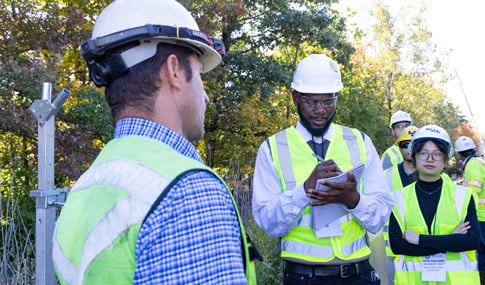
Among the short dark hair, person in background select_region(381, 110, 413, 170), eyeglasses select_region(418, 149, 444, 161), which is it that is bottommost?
the short dark hair

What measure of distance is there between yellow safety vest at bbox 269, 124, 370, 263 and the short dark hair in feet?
6.48

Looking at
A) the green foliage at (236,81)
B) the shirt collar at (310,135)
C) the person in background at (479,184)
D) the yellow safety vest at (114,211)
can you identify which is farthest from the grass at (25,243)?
the person in background at (479,184)

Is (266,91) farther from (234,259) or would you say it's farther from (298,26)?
(234,259)

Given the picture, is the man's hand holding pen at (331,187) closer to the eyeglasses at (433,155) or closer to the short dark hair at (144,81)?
the eyeglasses at (433,155)

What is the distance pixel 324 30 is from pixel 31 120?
11.8m

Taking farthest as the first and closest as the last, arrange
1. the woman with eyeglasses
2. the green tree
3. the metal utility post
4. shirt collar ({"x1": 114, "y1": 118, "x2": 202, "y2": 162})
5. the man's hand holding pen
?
the green tree
the woman with eyeglasses
the man's hand holding pen
the metal utility post
shirt collar ({"x1": 114, "y1": 118, "x2": 202, "y2": 162})

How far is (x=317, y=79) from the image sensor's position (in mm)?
3656

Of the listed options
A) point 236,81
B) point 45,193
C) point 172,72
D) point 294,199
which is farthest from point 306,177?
point 236,81

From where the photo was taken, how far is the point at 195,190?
1222 mm

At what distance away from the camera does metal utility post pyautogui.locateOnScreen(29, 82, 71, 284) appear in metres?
2.57

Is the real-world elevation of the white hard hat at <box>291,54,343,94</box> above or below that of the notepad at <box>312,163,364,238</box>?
above

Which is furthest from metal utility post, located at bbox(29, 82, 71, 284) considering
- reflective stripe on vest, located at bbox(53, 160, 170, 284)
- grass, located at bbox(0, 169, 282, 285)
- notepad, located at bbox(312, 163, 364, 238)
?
notepad, located at bbox(312, 163, 364, 238)

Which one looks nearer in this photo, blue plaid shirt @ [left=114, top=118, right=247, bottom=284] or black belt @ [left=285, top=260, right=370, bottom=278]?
blue plaid shirt @ [left=114, top=118, right=247, bottom=284]

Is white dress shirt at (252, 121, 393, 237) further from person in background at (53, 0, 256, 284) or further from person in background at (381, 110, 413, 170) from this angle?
person in background at (381, 110, 413, 170)
